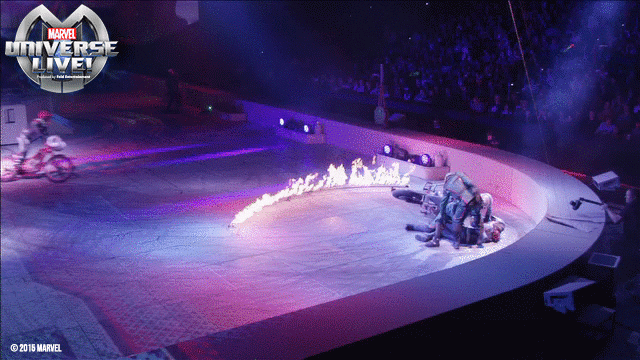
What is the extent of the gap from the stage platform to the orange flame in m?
0.28

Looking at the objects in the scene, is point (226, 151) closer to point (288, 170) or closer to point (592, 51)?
point (288, 170)

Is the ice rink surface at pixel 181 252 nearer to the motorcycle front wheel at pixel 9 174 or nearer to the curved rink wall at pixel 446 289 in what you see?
the motorcycle front wheel at pixel 9 174

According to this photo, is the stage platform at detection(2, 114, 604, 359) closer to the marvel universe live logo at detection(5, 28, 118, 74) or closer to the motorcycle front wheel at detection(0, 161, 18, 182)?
the motorcycle front wheel at detection(0, 161, 18, 182)

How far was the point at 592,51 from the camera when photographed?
1569cm

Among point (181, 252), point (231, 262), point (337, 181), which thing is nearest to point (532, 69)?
point (337, 181)

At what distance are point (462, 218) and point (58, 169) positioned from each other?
927cm

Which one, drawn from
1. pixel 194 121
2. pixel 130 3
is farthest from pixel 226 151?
pixel 130 3

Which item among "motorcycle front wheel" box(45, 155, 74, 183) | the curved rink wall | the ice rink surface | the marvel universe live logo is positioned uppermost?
Result: the marvel universe live logo

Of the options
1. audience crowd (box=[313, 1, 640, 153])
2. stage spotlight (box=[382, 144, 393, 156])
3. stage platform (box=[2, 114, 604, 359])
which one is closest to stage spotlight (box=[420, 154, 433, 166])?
stage spotlight (box=[382, 144, 393, 156])

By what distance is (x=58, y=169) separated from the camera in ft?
43.8

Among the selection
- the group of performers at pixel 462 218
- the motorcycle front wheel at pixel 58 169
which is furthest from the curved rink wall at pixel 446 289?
the motorcycle front wheel at pixel 58 169

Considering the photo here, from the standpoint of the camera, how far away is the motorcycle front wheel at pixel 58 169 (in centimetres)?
1327

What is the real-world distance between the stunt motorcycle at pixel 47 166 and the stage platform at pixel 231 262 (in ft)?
1.08

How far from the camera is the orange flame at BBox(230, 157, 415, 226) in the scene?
11.8m
